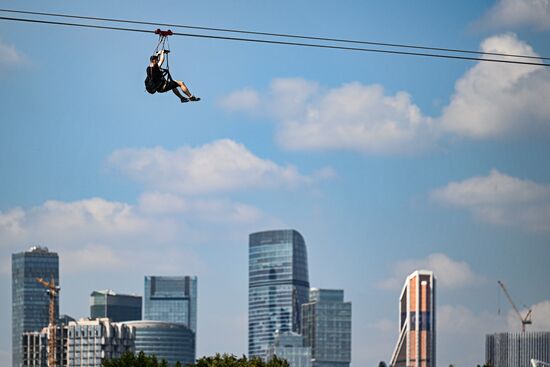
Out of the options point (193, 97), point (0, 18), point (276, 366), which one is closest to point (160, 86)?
point (193, 97)

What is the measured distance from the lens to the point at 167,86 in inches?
2184

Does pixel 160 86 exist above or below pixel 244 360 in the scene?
above

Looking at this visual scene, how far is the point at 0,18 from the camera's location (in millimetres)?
53781

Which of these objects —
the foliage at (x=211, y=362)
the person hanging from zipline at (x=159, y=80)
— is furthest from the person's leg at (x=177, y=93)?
the foliage at (x=211, y=362)

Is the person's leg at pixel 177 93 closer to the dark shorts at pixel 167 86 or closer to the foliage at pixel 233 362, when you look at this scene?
the dark shorts at pixel 167 86

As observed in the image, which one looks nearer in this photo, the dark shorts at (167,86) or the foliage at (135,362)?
the dark shorts at (167,86)

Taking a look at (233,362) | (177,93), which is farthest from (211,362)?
(177,93)

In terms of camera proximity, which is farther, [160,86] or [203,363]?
[203,363]

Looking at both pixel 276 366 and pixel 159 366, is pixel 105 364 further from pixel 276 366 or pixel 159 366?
pixel 276 366

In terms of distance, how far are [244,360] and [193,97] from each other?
3087 inches

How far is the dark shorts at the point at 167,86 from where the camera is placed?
5531cm

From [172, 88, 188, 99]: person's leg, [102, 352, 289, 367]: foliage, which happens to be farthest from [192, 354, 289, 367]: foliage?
[172, 88, 188, 99]: person's leg

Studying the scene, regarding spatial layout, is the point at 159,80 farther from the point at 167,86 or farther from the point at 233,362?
the point at 233,362

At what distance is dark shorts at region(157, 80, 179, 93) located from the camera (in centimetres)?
5531
